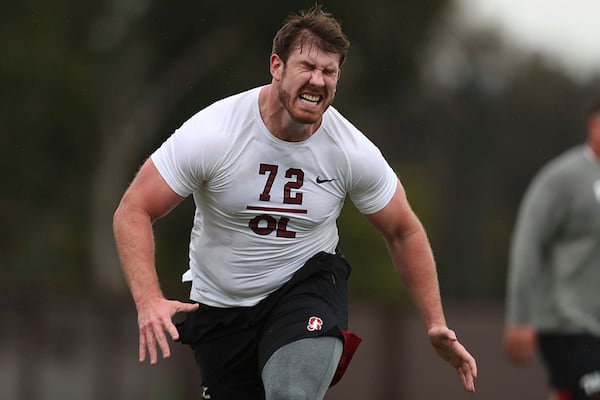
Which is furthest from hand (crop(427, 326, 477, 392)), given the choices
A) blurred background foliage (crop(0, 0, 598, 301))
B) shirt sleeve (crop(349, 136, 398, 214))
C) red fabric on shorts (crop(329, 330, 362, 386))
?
blurred background foliage (crop(0, 0, 598, 301))

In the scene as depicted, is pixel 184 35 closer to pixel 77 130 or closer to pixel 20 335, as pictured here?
pixel 77 130

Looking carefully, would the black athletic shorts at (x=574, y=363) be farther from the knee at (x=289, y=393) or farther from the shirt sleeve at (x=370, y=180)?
the knee at (x=289, y=393)

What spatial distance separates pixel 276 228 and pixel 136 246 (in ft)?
2.28

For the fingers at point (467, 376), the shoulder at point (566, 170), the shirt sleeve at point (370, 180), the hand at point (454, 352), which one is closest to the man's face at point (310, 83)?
the shirt sleeve at point (370, 180)

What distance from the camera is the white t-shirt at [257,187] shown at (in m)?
6.36

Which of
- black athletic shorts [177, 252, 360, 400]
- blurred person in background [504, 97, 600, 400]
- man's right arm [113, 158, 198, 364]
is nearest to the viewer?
man's right arm [113, 158, 198, 364]

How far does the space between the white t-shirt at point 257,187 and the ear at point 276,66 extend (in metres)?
0.17

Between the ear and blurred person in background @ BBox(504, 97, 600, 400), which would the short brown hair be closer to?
the ear

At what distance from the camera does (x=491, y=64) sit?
4031 cm

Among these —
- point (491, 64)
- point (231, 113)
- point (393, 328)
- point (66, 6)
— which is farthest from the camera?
point (491, 64)

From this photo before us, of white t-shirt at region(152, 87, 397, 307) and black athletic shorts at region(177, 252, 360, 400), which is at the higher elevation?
white t-shirt at region(152, 87, 397, 307)

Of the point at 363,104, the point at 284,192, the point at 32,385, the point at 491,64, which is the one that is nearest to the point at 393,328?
the point at 32,385

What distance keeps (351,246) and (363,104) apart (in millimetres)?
6240

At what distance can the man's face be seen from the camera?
6.27 m
